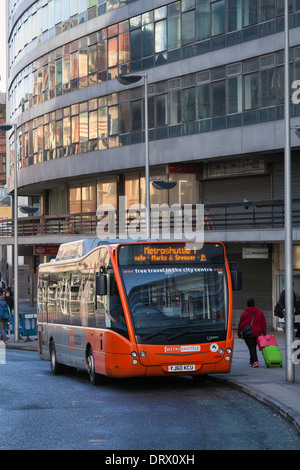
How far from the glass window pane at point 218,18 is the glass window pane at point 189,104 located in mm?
2643

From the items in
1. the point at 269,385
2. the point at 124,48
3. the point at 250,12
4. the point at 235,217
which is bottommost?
the point at 269,385

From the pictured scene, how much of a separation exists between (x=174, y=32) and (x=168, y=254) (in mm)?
22296

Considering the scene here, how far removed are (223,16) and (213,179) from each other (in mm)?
6938

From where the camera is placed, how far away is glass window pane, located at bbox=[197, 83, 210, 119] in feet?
117

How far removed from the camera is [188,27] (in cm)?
3659

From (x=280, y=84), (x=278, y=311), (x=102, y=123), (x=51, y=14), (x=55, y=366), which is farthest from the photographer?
(x=51, y=14)

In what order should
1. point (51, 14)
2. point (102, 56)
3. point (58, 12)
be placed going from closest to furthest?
point (102, 56)
point (58, 12)
point (51, 14)

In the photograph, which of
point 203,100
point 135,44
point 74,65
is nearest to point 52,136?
point 74,65

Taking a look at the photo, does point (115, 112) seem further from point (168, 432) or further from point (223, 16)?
point (168, 432)

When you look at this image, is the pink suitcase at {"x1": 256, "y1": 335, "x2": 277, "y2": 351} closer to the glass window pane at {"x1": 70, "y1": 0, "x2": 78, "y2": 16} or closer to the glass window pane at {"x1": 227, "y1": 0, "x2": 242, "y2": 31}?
the glass window pane at {"x1": 227, "y1": 0, "x2": 242, "y2": 31}

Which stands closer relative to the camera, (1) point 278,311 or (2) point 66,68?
(1) point 278,311

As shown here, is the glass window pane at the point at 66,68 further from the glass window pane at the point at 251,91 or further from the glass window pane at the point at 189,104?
the glass window pane at the point at 251,91

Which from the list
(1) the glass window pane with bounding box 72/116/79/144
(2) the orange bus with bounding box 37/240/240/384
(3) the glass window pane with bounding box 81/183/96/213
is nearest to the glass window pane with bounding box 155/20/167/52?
(1) the glass window pane with bounding box 72/116/79/144

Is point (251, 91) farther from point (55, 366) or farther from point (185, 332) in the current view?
point (185, 332)
